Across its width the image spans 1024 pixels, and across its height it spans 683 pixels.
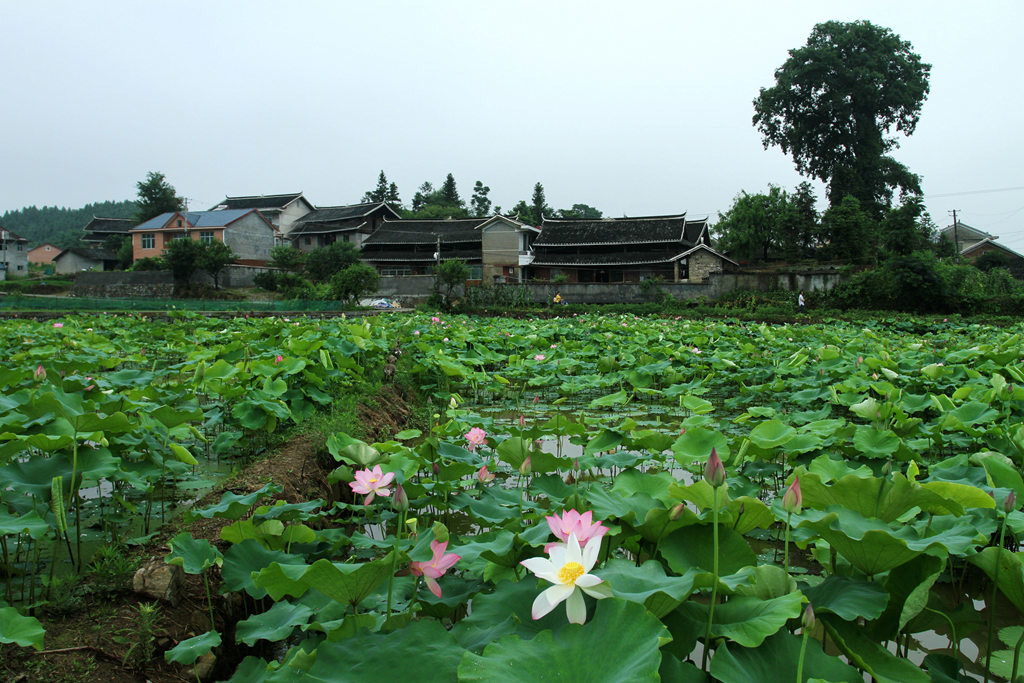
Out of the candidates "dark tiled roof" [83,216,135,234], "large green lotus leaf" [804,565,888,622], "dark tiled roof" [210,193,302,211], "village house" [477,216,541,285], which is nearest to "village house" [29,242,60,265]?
"dark tiled roof" [83,216,135,234]

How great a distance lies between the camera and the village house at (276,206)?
40.6 metres

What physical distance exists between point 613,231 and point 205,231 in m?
22.9

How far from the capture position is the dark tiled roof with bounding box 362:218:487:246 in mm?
35344

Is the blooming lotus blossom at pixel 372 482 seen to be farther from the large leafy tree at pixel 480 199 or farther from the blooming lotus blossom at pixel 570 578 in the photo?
the large leafy tree at pixel 480 199

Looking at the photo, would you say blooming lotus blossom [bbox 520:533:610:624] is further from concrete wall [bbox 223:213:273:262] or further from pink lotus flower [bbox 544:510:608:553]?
concrete wall [bbox 223:213:273:262]

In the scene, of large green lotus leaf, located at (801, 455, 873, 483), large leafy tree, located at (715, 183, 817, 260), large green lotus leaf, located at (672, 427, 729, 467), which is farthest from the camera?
large leafy tree, located at (715, 183, 817, 260)

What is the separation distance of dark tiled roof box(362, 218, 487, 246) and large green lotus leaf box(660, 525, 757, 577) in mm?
34341

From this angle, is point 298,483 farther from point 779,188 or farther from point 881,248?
point 779,188

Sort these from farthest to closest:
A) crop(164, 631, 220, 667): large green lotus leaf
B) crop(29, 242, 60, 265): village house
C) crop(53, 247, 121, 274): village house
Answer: crop(29, 242, 60, 265): village house < crop(53, 247, 121, 274): village house < crop(164, 631, 220, 667): large green lotus leaf

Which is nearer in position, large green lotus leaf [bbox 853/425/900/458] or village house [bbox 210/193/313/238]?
large green lotus leaf [bbox 853/425/900/458]

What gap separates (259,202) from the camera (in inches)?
1631

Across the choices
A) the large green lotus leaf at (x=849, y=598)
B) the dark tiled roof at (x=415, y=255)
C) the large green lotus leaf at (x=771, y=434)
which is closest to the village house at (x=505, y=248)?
the dark tiled roof at (x=415, y=255)

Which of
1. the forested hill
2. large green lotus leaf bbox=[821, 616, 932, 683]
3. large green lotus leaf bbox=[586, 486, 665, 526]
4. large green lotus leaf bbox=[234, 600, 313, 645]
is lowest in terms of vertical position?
large green lotus leaf bbox=[234, 600, 313, 645]

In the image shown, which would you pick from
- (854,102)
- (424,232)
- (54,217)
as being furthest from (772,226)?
(54,217)
